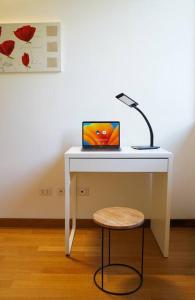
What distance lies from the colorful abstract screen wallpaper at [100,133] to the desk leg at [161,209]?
1.65 feet

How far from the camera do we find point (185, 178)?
2.22m

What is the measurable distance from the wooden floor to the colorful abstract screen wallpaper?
86cm

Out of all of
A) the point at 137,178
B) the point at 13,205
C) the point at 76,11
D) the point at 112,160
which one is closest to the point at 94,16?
the point at 76,11

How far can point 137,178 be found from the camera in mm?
2225

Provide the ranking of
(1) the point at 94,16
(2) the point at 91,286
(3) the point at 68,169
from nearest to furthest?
(2) the point at 91,286 < (3) the point at 68,169 < (1) the point at 94,16

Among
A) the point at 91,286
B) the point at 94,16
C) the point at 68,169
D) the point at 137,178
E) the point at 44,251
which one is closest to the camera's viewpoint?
the point at 91,286

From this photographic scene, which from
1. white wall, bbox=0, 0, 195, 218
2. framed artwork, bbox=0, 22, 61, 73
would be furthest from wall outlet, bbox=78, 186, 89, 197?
framed artwork, bbox=0, 22, 61, 73

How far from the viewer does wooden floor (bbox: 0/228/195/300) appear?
138 cm

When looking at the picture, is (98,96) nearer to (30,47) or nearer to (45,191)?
(30,47)

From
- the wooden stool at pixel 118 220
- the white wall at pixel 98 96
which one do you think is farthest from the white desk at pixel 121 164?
the white wall at pixel 98 96

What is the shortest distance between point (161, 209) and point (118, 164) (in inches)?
21.4

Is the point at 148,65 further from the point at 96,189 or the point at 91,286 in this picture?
the point at 91,286

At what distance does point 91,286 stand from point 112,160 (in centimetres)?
83

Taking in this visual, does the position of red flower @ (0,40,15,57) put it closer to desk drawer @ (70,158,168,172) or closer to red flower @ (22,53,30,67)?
red flower @ (22,53,30,67)
